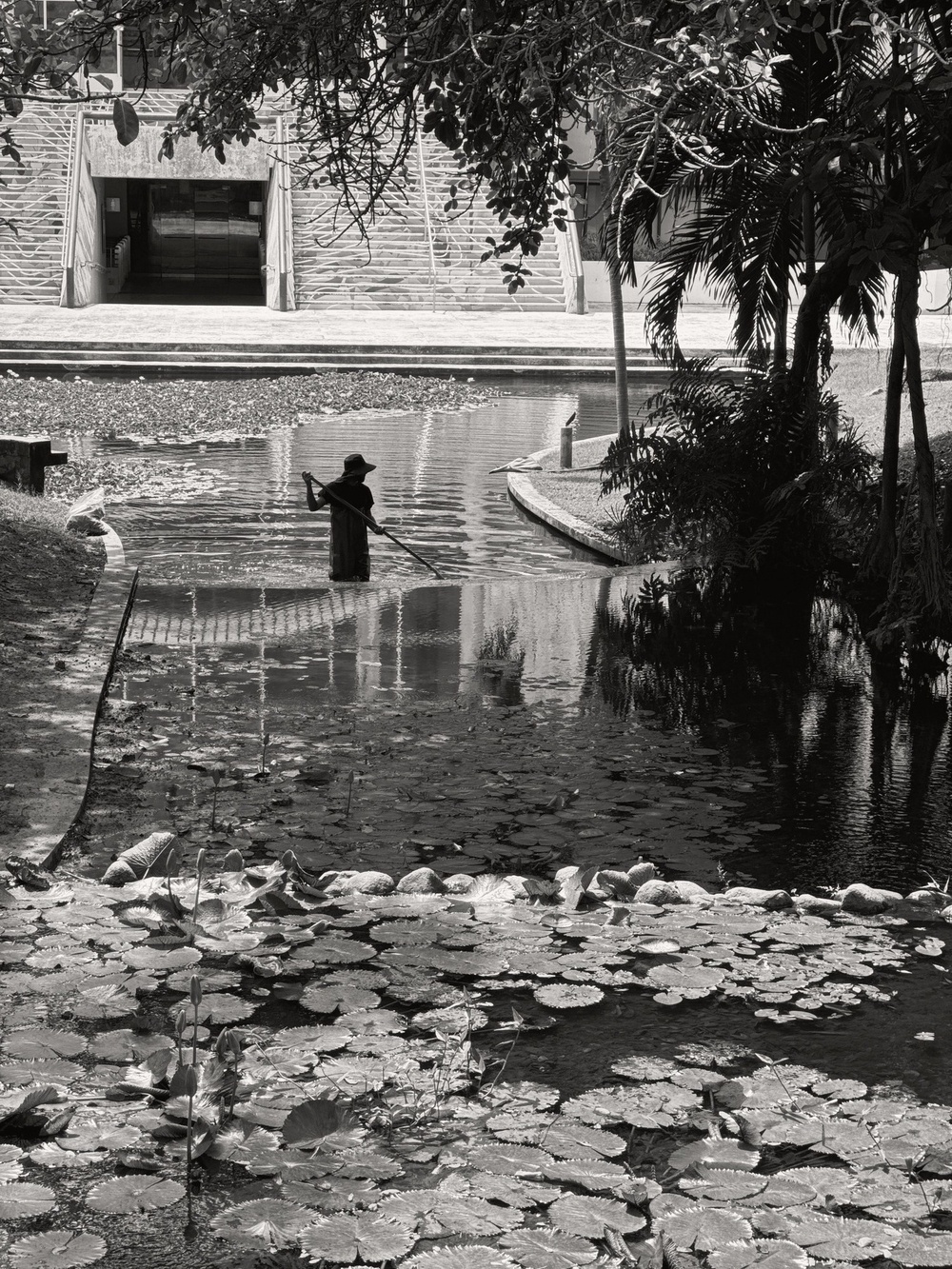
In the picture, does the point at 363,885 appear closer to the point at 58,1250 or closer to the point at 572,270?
the point at 58,1250

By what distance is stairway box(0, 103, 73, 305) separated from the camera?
1313 inches

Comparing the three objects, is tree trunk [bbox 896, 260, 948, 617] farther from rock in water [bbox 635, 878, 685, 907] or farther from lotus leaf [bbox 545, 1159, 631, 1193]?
lotus leaf [bbox 545, 1159, 631, 1193]

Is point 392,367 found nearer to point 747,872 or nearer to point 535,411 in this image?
point 535,411

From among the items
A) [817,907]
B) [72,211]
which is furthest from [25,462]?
[72,211]

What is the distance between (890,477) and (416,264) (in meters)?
26.3

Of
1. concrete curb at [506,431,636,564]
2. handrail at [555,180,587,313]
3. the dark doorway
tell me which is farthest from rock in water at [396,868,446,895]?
the dark doorway

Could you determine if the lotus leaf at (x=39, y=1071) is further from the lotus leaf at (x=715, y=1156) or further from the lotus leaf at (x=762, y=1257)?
the lotus leaf at (x=762, y=1257)

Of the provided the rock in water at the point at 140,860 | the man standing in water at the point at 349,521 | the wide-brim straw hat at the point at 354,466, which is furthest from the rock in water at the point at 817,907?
the wide-brim straw hat at the point at 354,466

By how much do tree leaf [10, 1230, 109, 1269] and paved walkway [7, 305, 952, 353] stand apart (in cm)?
2547

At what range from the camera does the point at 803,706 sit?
25.6 ft

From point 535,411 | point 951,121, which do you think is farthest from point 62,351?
point 951,121

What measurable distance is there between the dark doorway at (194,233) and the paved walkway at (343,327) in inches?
379

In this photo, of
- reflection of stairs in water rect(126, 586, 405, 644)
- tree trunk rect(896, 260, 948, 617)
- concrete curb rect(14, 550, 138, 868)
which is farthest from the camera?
reflection of stairs in water rect(126, 586, 405, 644)

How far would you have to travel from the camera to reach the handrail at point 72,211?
32750mm
